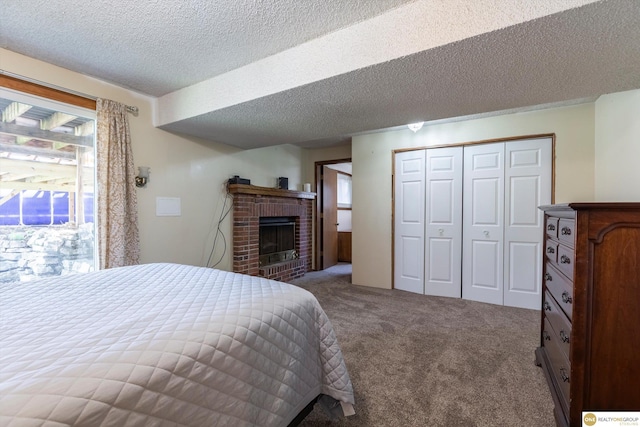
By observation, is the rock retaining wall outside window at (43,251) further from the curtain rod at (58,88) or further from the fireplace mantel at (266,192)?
the fireplace mantel at (266,192)

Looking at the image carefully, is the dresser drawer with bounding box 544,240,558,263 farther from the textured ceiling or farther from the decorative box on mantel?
the decorative box on mantel

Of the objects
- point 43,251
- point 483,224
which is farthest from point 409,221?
point 43,251

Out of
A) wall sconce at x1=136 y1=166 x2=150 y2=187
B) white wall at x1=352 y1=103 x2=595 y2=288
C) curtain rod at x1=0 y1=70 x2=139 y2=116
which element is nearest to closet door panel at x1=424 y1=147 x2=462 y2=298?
white wall at x1=352 y1=103 x2=595 y2=288

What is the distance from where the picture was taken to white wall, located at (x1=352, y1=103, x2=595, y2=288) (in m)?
2.87

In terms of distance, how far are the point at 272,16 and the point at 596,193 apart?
3.38 meters

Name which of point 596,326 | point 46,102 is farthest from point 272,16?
point 596,326

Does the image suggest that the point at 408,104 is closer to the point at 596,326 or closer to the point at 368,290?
the point at 596,326

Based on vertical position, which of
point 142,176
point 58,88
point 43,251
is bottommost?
point 43,251

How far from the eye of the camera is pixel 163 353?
0.78m

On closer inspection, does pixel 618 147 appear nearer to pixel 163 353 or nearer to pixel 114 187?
pixel 163 353

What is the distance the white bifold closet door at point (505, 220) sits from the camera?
3029 mm

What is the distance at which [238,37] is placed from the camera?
5.78 ft

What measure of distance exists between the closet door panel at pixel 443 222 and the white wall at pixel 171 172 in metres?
2.54

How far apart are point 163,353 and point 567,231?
1781 mm
